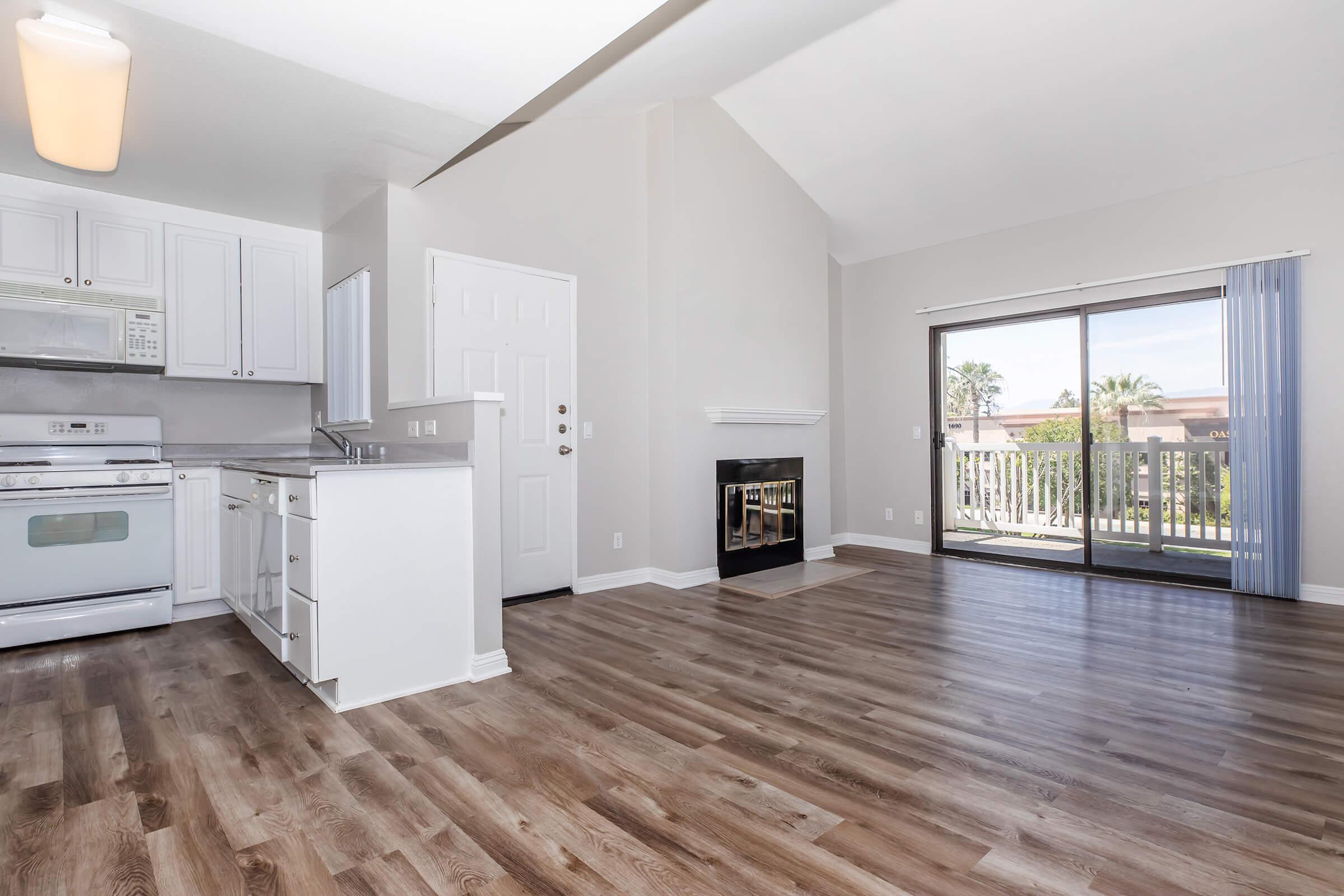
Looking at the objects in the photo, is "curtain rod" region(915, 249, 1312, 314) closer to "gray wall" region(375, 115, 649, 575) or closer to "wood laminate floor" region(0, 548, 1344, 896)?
"wood laminate floor" region(0, 548, 1344, 896)

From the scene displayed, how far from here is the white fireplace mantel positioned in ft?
15.1

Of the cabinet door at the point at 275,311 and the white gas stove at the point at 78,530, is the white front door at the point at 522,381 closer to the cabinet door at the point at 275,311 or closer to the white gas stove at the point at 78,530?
the cabinet door at the point at 275,311

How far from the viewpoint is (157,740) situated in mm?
2154

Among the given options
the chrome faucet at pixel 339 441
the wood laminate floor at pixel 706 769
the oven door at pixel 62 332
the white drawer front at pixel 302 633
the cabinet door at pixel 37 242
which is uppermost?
the cabinet door at pixel 37 242

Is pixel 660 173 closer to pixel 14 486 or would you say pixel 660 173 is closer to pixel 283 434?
pixel 283 434

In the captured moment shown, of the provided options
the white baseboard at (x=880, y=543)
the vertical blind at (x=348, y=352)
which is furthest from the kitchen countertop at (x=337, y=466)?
the white baseboard at (x=880, y=543)

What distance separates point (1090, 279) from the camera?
4777 millimetres

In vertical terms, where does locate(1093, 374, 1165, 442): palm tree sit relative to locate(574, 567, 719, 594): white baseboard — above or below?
above

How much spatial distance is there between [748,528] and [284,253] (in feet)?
11.8

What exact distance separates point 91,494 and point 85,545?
0.25 meters

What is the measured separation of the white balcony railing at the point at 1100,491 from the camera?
4.54 m

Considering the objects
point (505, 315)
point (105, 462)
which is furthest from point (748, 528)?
point (105, 462)

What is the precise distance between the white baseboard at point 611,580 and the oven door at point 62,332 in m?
2.85

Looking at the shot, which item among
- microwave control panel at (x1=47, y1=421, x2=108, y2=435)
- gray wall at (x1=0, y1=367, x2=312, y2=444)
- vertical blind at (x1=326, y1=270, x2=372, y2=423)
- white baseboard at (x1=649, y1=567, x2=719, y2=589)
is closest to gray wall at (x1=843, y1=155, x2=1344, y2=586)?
white baseboard at (x1=649, y1=567, x2=719, y2=589)
